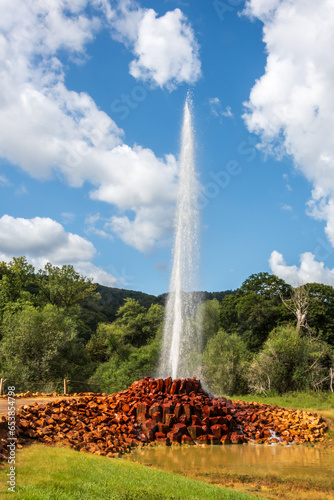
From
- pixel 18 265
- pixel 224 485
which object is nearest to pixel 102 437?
pixel 224 485

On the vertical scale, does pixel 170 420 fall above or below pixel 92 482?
below

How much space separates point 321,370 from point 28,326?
2736cm

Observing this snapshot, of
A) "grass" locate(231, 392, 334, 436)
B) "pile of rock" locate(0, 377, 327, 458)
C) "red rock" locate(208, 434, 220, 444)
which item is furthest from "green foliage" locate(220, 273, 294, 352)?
"red rock" locate(208, 434, 220, 444)

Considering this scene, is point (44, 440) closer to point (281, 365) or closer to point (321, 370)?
point (281, 365)

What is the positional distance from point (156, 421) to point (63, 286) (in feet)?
124

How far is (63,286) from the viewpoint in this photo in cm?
5050

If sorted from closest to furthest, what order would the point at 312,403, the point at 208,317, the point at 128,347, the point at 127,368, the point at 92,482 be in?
the point at 92,482, the point at 312,403, the point at 127,368, the point at 208,317, the point at 128,347

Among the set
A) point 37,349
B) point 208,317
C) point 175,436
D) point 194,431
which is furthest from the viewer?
point 208,317

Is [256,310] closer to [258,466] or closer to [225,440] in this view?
[225,440]

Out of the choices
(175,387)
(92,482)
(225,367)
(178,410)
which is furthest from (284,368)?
(92,482)

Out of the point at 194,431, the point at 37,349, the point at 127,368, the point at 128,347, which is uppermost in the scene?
the point at 37,349

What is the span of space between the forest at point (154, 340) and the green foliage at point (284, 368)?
0.08m

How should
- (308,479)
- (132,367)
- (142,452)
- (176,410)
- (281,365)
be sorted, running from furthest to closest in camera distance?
(132,367)
(281,365)
(176,410)
(142,452)
(308,479)

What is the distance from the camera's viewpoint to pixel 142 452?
41.4 ft
